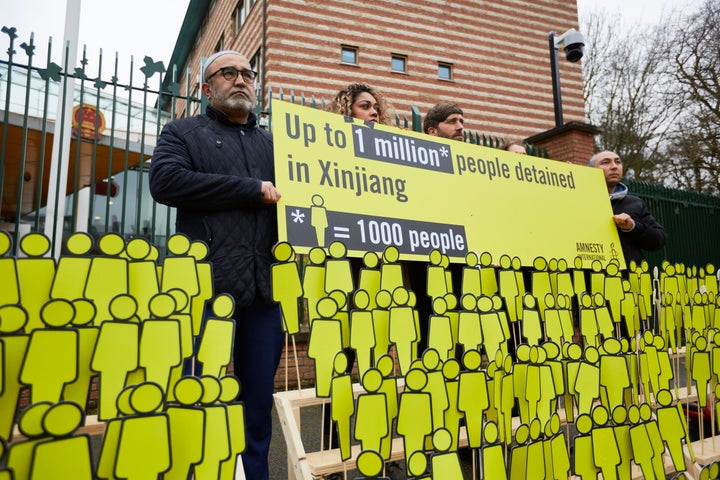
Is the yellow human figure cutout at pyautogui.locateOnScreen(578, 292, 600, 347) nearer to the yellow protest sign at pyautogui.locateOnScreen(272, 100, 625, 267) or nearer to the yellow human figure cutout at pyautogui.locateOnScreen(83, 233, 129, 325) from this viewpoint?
the yellow protest sign at pyautogui.locateOnScreen(272, 100, 625, 267)

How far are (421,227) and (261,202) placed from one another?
0.77 m

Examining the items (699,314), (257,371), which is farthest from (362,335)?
(699,314)

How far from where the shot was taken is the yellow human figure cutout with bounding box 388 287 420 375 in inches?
53.8

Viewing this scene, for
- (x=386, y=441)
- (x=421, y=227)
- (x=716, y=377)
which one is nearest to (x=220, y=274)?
(x=386, y=441)

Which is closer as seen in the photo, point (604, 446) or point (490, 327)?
point (604, 446)

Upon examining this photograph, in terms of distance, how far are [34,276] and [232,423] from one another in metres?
0.51

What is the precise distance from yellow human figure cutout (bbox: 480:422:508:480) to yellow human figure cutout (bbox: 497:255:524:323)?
673mm

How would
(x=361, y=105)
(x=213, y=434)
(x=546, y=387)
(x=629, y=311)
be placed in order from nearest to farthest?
(x=213, y=434) → (x=546, y=387) → (x=629, y=311) → (x=361, y=105)

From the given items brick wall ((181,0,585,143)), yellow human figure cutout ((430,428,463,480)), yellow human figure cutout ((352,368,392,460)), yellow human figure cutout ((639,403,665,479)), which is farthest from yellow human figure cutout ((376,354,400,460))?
brick wall ((181,0,585,143))

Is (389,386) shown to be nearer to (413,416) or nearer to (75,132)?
(413,416)

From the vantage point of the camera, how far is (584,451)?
4.23 ft

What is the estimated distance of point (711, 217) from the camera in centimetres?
728

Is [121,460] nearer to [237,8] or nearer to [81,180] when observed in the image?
[81,180]

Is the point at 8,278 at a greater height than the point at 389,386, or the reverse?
the point at 8,278
